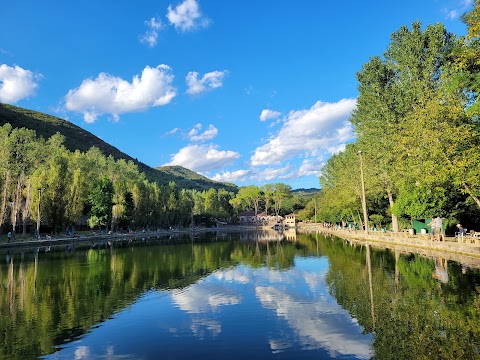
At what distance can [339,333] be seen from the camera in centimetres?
1030

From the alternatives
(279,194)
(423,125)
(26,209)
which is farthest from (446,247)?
(279,194)

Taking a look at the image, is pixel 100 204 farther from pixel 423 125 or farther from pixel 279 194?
pixel 279 194

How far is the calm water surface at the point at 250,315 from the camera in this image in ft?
29.9

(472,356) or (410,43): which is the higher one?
(410,43)

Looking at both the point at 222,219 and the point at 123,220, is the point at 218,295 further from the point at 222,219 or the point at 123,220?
the point at 222,219

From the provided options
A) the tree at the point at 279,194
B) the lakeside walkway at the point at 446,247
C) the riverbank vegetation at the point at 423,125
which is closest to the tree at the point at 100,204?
the riverbank vegetation at the point at 423,125

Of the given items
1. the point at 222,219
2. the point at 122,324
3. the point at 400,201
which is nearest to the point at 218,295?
the point at 122,324

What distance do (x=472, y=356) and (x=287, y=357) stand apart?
12.7 feet

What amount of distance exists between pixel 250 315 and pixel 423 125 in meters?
19.6

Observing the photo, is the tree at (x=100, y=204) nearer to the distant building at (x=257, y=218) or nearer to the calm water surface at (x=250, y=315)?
the calm water surface at (x=250, y=315)

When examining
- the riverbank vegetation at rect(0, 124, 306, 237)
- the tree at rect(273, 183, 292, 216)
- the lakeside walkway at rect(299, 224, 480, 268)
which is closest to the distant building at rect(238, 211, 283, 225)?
the tree at rect(273, 183, 292, 216)

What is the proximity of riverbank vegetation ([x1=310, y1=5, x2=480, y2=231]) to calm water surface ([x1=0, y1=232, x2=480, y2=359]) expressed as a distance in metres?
6.81

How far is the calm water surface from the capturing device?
9.12 meters

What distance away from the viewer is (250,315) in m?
12.6
